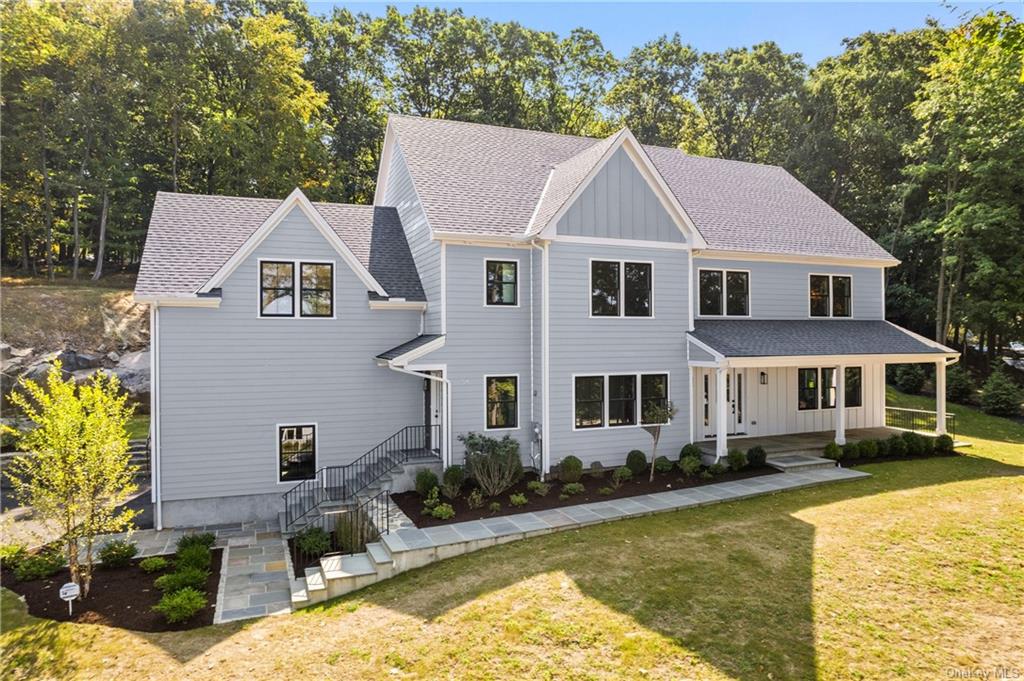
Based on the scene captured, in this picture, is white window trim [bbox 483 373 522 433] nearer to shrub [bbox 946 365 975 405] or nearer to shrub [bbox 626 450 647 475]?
shrub [bbox 626 450 647 475]

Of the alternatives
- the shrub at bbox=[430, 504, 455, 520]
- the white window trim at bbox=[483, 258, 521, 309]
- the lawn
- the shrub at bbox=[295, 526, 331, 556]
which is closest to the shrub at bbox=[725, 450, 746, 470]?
the lawn

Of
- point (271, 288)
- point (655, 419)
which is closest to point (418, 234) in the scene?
point (271, 288)

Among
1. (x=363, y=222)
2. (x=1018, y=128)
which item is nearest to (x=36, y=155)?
(x=363, y=222)

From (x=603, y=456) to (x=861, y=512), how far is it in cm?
609

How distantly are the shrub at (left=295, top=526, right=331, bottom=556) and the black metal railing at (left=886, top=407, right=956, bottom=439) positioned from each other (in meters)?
20.3

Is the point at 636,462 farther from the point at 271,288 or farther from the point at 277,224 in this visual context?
the point at 277,224

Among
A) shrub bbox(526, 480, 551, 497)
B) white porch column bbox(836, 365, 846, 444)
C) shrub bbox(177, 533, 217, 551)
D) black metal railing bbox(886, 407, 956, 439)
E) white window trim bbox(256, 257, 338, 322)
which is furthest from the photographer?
black metal railing bbox(886, 407, 956, 439)

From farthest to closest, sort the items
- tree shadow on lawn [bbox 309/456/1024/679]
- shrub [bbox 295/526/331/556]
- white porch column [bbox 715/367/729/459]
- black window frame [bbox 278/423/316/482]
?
white porch column [bbox 715/367/729/459]
black window frame [bbox 278/423/316/482]
shrub [bbox 295/526/331/556]
tree shadow on lawn [bbox 309/456/1024/679]

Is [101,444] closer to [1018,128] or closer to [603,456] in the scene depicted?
[603,456]

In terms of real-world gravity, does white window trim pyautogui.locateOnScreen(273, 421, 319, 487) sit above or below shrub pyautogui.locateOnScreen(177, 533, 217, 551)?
above

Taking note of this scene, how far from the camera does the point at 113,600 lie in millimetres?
9086

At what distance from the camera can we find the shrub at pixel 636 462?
1470 cm

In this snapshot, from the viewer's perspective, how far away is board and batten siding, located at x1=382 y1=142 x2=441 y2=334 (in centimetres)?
1482

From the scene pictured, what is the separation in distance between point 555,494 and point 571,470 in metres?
0.93
